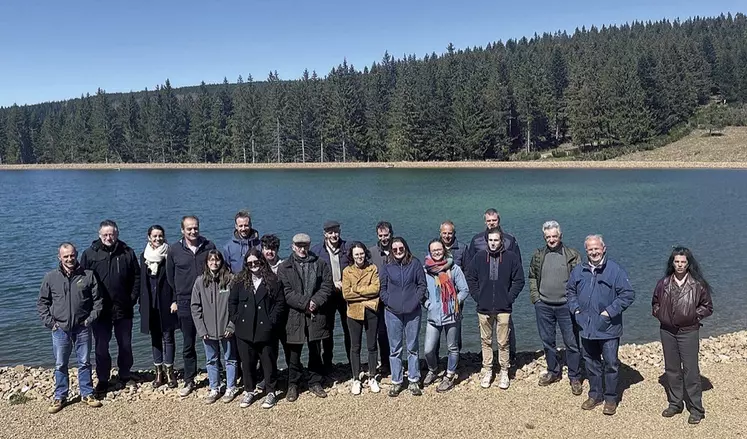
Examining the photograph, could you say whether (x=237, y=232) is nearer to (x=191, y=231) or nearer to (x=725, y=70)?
(x=191, y=231)

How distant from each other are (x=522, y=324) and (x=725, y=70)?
102873 mm

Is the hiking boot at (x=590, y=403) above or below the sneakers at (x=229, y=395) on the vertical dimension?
below

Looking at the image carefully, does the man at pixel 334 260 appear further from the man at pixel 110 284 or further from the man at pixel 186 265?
the man at pixel 110 284

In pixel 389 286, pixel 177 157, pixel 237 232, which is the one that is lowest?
pixel 389 286

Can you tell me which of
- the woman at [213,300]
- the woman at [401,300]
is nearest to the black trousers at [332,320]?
the woman at [401,300]

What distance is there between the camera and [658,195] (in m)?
35.0

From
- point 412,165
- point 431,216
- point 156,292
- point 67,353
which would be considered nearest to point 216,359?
point 156,292

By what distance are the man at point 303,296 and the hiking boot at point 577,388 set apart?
3.03 metres

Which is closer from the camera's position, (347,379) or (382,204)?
(347,379)

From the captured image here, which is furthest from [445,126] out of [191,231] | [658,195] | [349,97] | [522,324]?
[191,231]

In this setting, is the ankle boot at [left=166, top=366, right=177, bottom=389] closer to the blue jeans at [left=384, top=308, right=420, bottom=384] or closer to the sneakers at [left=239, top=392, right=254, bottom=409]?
the sneakers at [left=239, top=392, right=254, bottom=409]

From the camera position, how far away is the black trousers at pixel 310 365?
22.3 ft

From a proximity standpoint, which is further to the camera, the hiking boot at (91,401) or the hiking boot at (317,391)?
the hiking boot at (317,391)

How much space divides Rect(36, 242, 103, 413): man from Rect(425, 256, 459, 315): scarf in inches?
156
